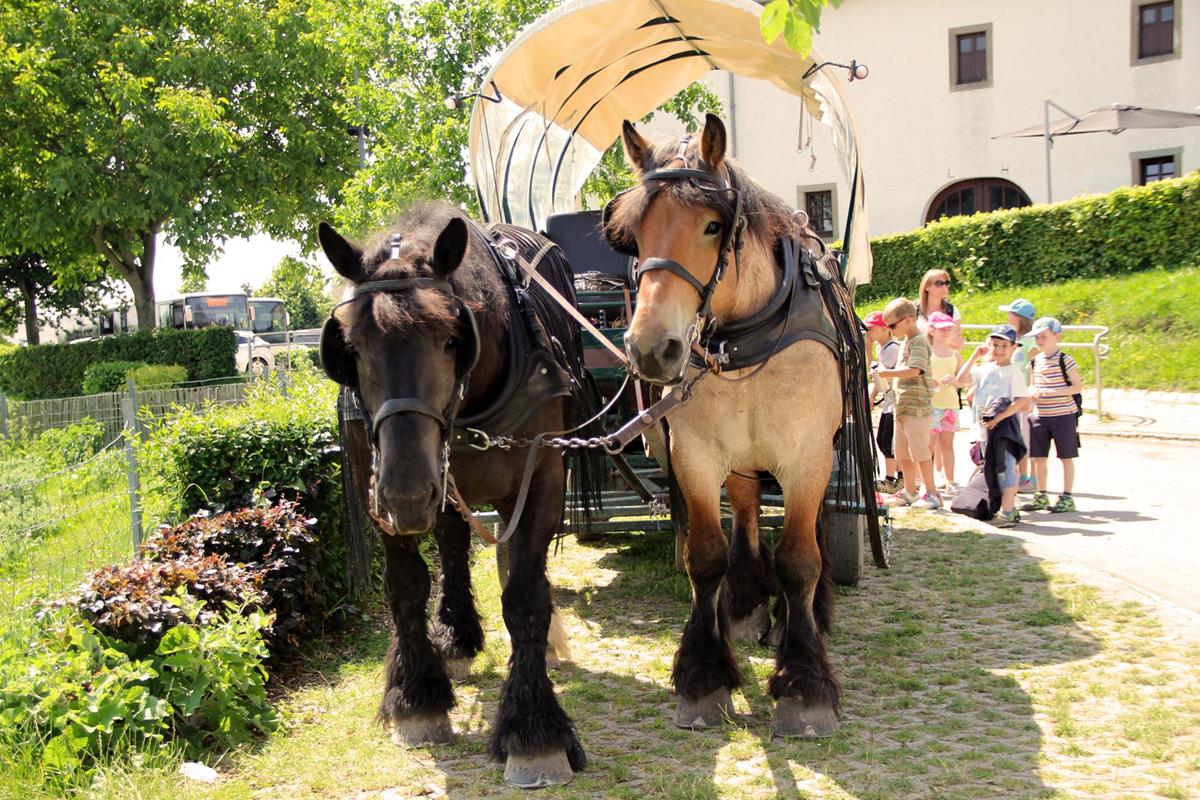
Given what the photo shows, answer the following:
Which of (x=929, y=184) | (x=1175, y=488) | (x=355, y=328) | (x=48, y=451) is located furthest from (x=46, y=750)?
(x=929, y=184)

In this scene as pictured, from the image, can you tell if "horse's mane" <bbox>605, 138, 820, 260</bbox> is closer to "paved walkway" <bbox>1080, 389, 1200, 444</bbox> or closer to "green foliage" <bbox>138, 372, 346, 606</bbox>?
"green foliage" <bbox>138, 372, 346, 606</bbox>

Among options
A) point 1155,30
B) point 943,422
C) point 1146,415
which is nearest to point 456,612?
point 943,422

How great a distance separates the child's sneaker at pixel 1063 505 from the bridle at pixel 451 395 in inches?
227

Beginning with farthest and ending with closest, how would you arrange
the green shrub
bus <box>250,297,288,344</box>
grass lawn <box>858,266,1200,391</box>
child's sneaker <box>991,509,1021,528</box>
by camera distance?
bus <box>250,297,288,344</box> < the green shrub < grass lawn <box>858,266,1200,391</box> < child's sneaker <box>991,509,1021,528</box>

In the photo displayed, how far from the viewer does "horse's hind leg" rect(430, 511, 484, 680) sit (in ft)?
15.1

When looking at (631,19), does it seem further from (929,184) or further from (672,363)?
(929,184)

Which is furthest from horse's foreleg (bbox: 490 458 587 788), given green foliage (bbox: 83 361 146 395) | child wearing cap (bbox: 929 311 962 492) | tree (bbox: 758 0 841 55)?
green foliage (bbox: 83 361 146 395)

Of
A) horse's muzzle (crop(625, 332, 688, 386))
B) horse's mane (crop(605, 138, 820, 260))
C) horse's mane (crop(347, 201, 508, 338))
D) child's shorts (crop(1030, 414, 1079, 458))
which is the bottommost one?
child's shorts (crop(1030, 414, 1079, 458))

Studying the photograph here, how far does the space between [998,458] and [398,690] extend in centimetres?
504

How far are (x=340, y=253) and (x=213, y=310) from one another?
30618 millimetres

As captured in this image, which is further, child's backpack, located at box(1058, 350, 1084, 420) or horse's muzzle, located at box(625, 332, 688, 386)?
child's backpack, located at box(1058, 350, 1084, 420)

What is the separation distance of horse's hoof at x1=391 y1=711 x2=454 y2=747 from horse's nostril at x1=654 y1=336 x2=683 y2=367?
167cm

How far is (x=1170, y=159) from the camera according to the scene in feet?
76.8

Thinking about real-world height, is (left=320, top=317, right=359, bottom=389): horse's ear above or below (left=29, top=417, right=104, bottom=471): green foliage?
above
